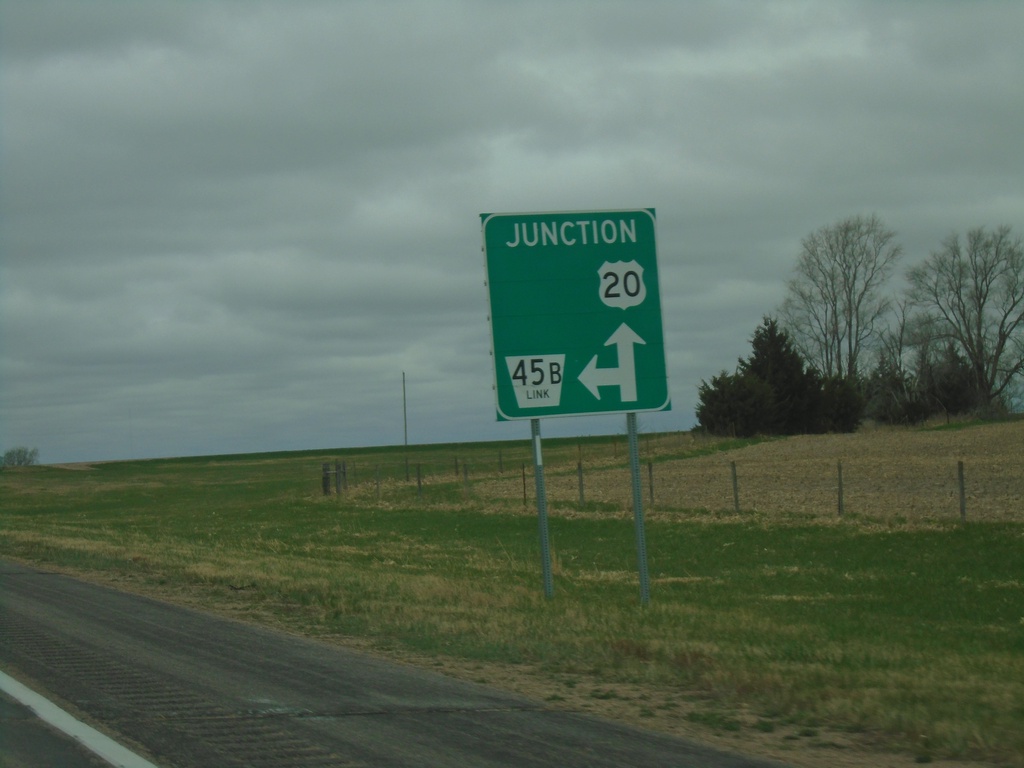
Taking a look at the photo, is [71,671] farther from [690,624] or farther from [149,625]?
[690,624]

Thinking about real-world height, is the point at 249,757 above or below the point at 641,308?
below

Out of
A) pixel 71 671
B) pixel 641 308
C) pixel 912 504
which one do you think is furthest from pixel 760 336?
pixel 71 671

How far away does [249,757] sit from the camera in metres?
6.87

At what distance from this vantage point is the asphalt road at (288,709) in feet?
22.7

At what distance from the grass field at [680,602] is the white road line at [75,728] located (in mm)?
3266

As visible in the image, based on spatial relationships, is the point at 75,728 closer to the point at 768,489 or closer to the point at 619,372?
the point at 619,372

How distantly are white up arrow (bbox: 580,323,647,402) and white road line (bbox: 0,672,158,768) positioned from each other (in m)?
8.22

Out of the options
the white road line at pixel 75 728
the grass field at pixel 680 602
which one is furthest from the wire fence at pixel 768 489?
the white road line at pixel 75 728

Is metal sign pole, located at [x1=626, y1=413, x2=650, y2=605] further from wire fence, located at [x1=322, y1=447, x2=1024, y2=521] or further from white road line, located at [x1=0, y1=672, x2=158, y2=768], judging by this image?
wire fence, located at [x1=322, y1=447, x2=1024, y2=521]

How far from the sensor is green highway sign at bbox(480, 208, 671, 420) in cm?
1509

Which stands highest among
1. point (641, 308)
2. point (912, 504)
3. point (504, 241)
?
point (504, 241)

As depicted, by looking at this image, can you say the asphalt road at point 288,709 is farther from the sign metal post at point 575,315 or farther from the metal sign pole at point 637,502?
the sign metal post at point 575,315

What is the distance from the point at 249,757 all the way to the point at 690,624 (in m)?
6.77

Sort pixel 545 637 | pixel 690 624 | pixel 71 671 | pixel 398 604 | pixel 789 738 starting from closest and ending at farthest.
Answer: pixel 789 738 → pixel 71 671 → pixel 545 637 → pixel 690 624 → pixel 398 604
